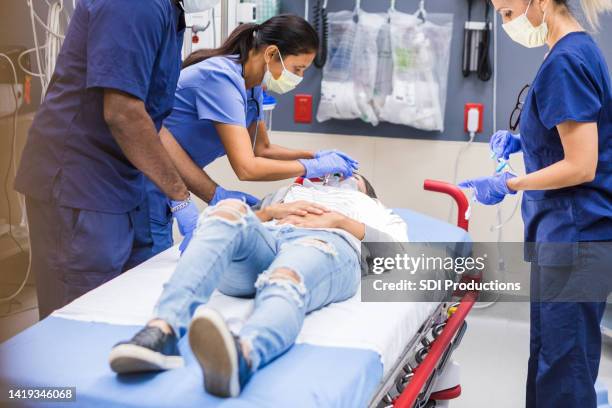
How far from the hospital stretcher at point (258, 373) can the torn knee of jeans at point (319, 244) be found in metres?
0.14

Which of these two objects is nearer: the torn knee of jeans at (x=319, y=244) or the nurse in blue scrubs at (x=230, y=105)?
the torn knee of jeans at (x=319, y=244)

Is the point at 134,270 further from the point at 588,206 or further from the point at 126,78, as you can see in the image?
the point at 588,206

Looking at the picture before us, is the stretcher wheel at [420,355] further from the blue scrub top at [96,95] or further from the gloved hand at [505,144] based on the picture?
the blue scrub top at [96,95]

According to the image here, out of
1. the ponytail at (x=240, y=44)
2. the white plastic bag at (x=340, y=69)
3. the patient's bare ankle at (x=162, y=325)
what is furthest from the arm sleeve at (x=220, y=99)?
the white plastic bag at (x=340, y=69)

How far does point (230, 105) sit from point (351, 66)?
1450mm

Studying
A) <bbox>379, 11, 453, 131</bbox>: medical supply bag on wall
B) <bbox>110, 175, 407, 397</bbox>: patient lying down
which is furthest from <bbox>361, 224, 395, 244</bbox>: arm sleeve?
<bbox>379, 11, 453, 131</bbox>: medical supply bag on wall

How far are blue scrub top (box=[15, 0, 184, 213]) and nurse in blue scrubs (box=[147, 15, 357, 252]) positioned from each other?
26 centimetres

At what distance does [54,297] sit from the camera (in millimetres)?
2059

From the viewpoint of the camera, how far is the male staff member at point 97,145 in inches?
73.7

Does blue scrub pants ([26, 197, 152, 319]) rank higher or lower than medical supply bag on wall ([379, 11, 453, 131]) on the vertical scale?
lower

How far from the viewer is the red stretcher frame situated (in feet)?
5.92

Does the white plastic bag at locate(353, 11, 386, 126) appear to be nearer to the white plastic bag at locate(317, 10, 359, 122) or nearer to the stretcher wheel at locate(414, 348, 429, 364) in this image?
the white plastic bag at locate(317, 10, 359, 122)

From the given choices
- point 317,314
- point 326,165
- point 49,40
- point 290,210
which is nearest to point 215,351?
point 317,314

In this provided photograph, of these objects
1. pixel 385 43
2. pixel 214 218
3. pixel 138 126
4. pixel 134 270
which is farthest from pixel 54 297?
pixel 385 43
